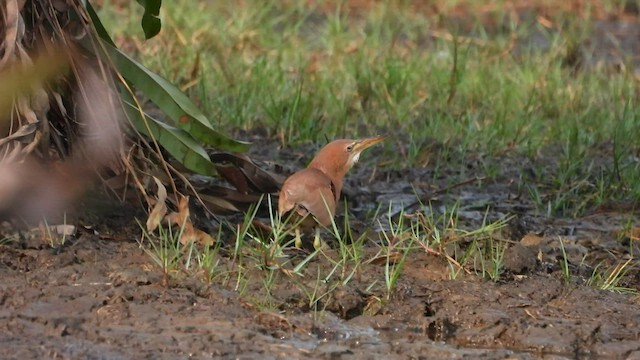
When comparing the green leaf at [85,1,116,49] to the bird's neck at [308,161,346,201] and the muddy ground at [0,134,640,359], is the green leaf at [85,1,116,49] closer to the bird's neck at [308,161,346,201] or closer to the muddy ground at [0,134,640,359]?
the muddy ground at [0,134,640,359]

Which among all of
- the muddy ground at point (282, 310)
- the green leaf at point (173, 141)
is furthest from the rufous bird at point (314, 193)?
the green leaf at point (173, 141)

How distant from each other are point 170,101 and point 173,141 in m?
0.16

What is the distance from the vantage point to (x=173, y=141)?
183 inches

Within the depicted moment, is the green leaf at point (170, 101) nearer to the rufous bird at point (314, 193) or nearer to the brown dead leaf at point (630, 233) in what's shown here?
the rufous bird at point (314, 193)

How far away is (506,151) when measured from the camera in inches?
255

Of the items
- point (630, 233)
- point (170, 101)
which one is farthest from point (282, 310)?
point (630, 233)

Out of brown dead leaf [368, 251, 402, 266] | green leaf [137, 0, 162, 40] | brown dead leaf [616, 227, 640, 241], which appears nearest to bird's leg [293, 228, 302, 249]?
brown dead leaf [368, 251, 402, 266]

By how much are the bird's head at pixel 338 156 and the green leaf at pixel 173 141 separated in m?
0.41

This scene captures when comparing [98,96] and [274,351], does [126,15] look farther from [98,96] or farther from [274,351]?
[274,351]

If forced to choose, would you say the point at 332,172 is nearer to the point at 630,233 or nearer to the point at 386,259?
the point at 386,259

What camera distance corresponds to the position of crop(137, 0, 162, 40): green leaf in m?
4.61

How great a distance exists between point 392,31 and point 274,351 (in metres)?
5.51

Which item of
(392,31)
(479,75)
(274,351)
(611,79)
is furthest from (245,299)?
(392,31)

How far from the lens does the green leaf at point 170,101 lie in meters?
4.67
